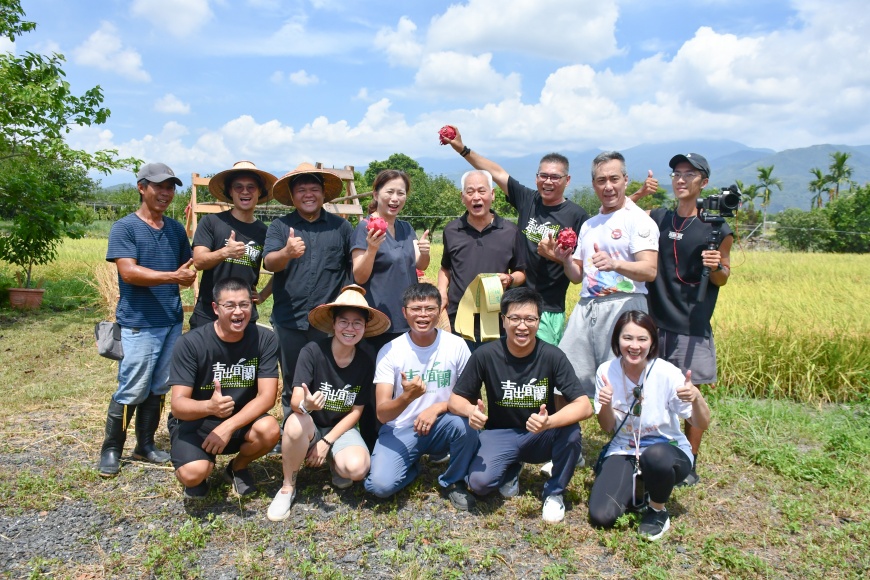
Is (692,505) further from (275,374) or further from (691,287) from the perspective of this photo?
(275,374)

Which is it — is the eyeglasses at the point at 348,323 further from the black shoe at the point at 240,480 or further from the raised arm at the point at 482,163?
the raised arm at the point at 482,163

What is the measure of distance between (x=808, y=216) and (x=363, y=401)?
117 feet

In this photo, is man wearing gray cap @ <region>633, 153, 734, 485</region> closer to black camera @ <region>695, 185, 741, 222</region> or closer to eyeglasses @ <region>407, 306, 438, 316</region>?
black camera @ <region>695, 185, 741, 222</region>

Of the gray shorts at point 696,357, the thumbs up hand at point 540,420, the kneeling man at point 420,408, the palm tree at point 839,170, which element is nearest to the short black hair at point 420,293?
the kneeling man at point 420,408

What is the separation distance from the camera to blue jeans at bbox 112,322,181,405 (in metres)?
Result: 4.20

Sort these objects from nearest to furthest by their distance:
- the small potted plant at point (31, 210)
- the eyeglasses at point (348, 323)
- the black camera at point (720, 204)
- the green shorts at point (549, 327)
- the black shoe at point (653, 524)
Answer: the black shoe at point (653, 524)
the eyeglasses at point (348, 323)
the black camera at point (720, 204)
the green shorts at point (549, 327)
the small potted plant at point (31, 210)

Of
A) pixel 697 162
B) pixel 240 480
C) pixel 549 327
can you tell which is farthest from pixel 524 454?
pixel 697 162

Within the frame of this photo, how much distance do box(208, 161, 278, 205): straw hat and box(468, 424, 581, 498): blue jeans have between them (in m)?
2.45

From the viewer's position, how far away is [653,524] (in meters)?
3.46

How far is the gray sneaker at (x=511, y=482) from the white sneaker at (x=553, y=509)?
0.91 ft

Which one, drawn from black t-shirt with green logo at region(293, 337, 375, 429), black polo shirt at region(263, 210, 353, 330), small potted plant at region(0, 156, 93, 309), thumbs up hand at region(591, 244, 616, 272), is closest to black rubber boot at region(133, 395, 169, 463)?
black polo shirt at region(263, 210, 353, 330)

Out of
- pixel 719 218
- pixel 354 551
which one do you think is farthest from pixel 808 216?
pixel 354 551

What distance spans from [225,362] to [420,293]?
1339 mm

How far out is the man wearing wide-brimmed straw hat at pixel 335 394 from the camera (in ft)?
12.2
